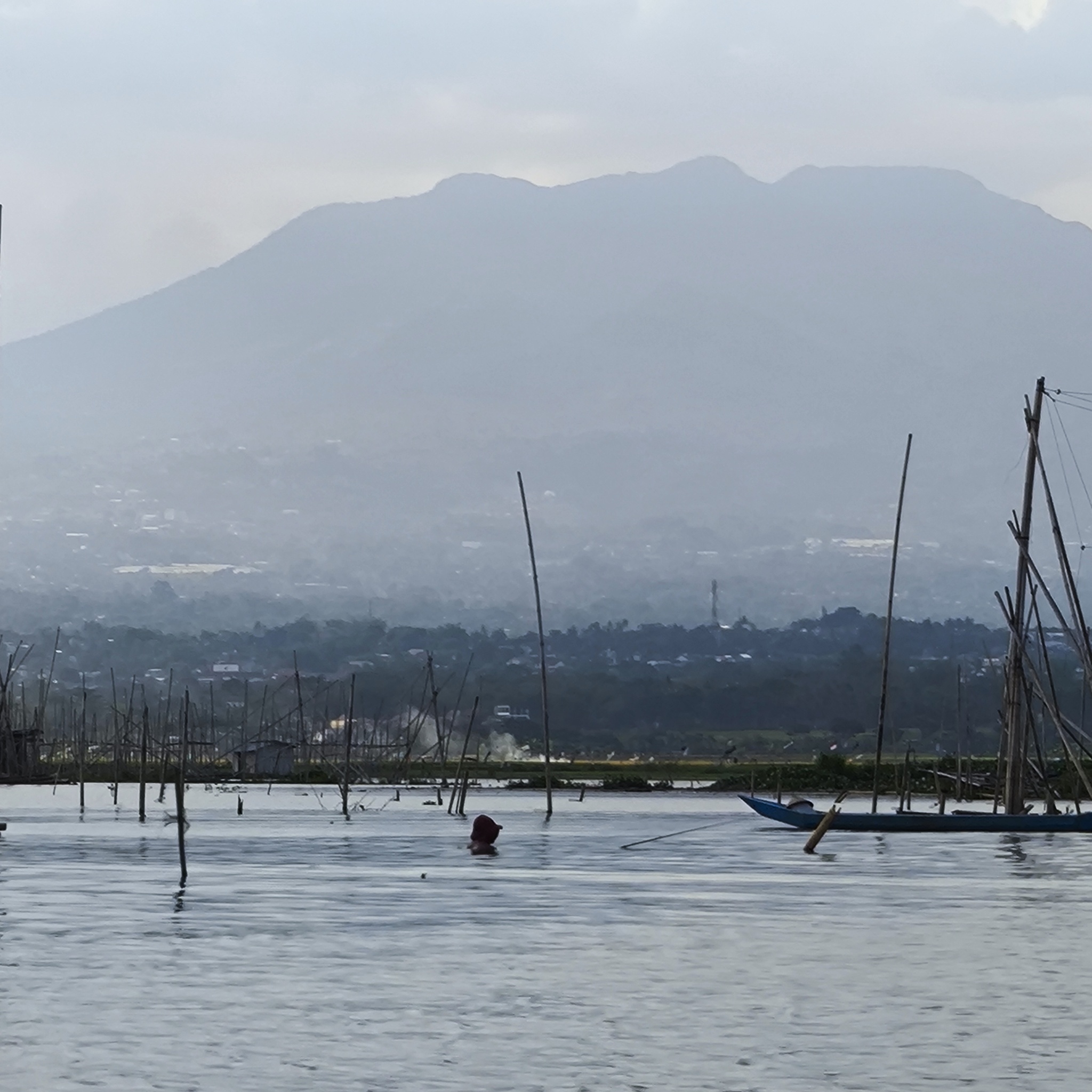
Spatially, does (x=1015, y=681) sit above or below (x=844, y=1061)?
above

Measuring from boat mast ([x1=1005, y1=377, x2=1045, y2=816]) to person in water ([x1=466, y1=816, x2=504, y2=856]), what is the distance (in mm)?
18469

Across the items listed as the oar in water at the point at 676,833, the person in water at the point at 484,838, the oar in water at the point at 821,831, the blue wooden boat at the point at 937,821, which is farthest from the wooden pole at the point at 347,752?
the oar in water at the point at 821,831

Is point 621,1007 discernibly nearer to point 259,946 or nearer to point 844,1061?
point 844,1061

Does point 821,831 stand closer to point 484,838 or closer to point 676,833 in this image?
point 484,838

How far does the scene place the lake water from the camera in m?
28.0

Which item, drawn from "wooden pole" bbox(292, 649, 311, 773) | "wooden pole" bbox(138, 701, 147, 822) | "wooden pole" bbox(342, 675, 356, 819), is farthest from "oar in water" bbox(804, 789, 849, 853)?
"wooden pole" bbox(292, 649, 311, 773)

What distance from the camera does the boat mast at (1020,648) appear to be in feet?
241

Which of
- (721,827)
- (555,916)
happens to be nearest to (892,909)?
(555,916)

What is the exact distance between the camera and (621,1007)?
111 ft

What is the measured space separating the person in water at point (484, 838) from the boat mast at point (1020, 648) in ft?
60.6

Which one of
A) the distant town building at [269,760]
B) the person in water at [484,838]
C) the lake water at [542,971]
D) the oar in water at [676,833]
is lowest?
the lake water at [542,971]

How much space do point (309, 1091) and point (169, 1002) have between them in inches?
340

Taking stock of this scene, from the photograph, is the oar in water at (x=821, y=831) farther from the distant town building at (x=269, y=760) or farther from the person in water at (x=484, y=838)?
the distant town building at (x=269, y=760)

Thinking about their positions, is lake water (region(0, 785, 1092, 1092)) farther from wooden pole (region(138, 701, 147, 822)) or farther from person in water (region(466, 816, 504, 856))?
wooden pole (region(138, 701, 147, 822))
